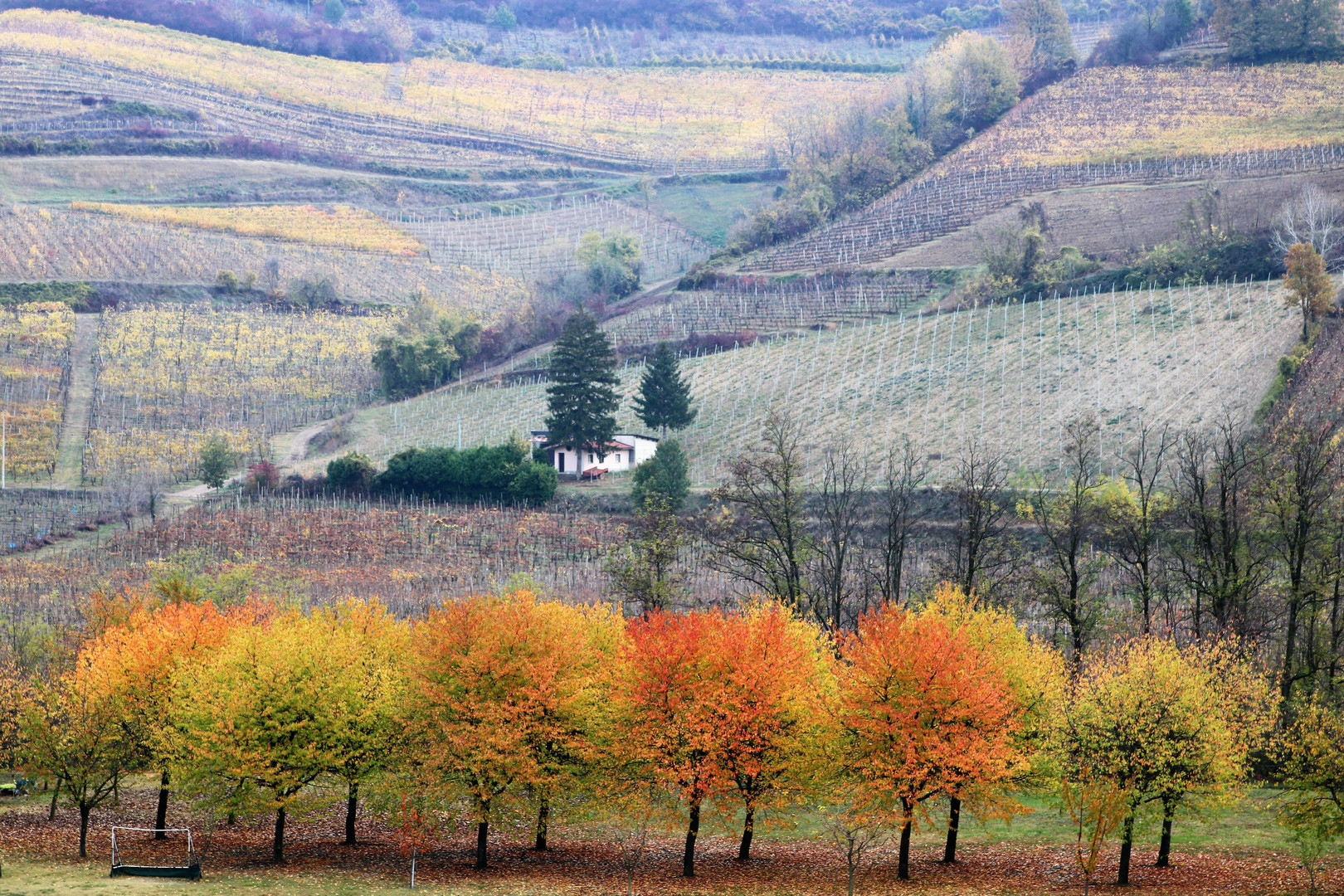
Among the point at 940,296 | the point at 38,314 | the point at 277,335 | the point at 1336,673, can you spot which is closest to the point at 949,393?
the point at 940,296

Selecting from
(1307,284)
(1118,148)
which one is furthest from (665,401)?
(1118,148)

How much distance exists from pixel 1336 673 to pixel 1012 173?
86777mm

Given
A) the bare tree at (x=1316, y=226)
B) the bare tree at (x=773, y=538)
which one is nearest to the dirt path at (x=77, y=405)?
the bare tree at (x=773, y=538)

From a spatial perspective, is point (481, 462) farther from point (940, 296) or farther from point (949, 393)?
point (940, 296)

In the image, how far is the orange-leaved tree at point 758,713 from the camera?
33156 millimetres

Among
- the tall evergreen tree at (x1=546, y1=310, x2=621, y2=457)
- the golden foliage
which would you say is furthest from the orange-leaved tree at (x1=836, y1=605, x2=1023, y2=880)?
the golden foliage

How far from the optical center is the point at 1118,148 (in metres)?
120

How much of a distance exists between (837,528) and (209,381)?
57826mm

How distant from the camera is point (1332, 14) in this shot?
13025cm

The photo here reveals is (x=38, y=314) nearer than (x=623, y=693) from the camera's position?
No

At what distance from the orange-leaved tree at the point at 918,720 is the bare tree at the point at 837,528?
612 centimetres

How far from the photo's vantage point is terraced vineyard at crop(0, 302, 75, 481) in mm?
77250

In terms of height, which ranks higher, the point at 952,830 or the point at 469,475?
the point at 469,475

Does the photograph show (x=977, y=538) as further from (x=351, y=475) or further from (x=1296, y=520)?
(x=351, y=475)
